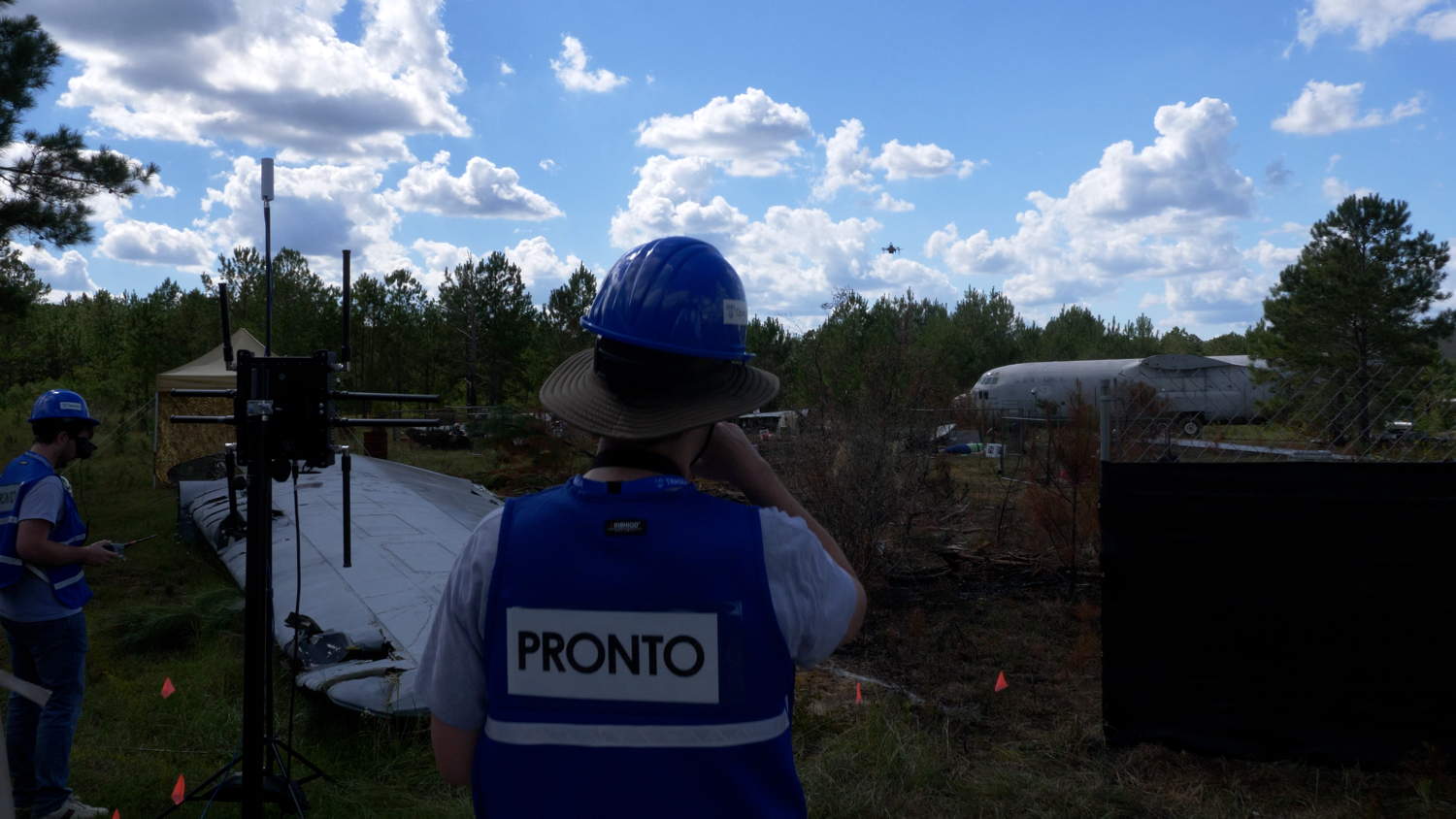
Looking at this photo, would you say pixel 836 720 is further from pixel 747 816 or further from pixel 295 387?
pixel 747 816

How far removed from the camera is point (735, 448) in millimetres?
1628

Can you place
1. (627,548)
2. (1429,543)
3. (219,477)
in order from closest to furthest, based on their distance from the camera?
1. (627,548)
2. (1429,543)
3. (219,477)

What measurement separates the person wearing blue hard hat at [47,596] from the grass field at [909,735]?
570mm

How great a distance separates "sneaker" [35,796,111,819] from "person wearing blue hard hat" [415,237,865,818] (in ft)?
14.5

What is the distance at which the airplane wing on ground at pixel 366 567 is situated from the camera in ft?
19.5

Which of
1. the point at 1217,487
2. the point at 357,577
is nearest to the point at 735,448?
the point at 1217,487

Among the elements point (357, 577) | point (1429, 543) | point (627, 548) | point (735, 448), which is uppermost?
point (735, 448)

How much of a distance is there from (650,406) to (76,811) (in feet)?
15.8

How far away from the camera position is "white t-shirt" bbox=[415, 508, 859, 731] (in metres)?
1.40

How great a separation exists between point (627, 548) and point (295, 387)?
297 centimetres

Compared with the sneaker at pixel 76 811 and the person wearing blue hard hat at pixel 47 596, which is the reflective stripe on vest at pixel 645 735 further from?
the sneaker at pixel 76 811

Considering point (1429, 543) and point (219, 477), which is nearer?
point (1429, 543)

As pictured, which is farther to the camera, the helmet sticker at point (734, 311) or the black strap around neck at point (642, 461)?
the helmet sticker at point (734, 311)

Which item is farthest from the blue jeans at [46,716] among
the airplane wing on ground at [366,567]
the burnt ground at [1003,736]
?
the burnt ground at [1003,736]
